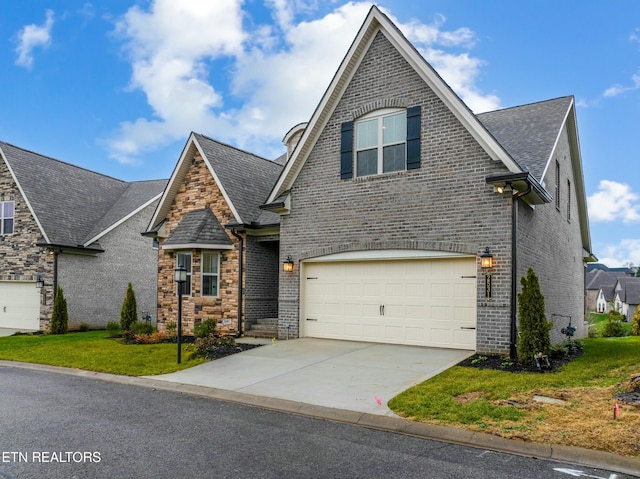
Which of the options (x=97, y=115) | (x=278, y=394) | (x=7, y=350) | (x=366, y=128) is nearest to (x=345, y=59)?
(x=366, y=128)

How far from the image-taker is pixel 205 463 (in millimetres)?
4977

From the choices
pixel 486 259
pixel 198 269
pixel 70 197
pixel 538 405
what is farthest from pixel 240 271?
pixel 70 197

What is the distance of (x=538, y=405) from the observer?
6.55m

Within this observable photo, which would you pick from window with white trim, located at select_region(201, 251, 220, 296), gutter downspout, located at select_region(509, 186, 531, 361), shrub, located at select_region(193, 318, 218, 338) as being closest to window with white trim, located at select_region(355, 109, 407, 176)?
gutter downspout, located at select_region(509, 186, 531, 361)

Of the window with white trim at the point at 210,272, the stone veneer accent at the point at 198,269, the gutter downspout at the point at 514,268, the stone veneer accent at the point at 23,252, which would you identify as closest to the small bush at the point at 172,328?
the stone veneer accent at the point at 198,269

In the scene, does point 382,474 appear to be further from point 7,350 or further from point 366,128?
point 7,350

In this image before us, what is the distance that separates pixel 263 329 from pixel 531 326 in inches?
314

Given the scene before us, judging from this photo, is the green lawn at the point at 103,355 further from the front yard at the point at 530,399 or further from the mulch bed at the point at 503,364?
the mulch bed at the point at 503,364

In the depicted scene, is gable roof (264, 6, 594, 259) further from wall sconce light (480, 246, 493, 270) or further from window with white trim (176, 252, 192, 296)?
window with white trim (176, 252, 192, 296)

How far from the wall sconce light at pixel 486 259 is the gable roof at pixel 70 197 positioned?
16178 millimetres

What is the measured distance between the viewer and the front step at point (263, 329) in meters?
14.4

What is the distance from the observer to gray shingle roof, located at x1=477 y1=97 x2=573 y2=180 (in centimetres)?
1235

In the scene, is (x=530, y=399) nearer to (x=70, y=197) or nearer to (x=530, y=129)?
(x=530, y=129)

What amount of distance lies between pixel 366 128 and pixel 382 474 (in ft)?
32.2
